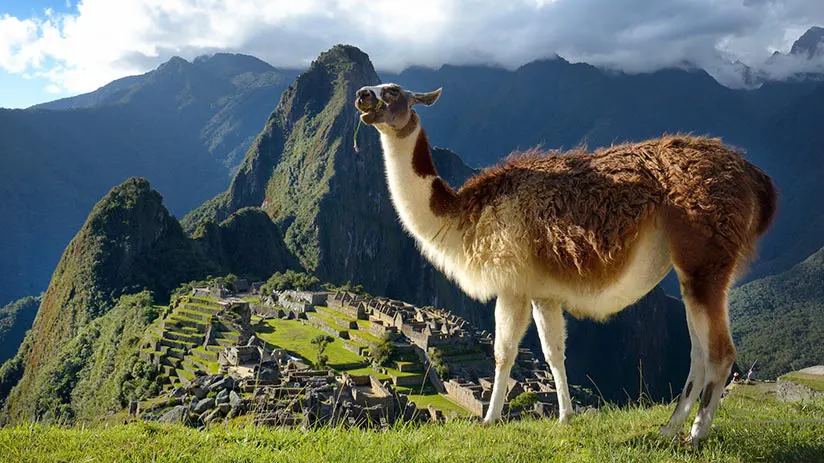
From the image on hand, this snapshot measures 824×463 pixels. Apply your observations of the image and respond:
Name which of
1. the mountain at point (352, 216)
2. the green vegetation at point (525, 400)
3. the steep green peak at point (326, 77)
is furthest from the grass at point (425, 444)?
the steep green peak at point (326, 77)

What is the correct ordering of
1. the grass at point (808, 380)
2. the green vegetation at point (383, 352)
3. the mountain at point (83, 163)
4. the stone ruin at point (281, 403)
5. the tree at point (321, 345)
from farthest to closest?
the mountain at point (83, 163), the green vegetation at point (383, 352), the tree at point (321, 345), the grass at point (808, 380), the stone ruin at point (281, 403)

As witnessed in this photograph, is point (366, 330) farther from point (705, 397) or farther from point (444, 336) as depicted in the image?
point (705, 397)

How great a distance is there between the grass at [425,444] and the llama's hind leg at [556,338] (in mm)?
190

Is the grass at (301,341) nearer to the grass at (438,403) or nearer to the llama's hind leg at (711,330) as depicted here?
the grass at (438,403)

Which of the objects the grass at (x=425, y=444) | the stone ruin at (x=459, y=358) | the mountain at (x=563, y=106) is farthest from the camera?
the mountain at (x=563, y=106)

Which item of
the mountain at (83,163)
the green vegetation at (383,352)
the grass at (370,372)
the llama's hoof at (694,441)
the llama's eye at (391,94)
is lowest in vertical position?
the grass at (370,372)

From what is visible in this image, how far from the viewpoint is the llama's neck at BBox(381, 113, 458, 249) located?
3.56 meters

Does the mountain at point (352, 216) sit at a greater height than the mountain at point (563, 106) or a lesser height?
lesser

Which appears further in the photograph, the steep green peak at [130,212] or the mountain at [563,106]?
the mountain at [563,106]

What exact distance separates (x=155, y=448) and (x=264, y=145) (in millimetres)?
107844

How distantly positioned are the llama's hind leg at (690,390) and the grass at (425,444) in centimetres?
9

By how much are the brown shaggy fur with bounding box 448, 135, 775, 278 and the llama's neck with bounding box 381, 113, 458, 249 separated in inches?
13.4

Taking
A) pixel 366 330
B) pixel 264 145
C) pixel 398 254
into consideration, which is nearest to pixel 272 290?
pixel 366 330

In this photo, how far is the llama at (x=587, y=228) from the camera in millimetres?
2848
